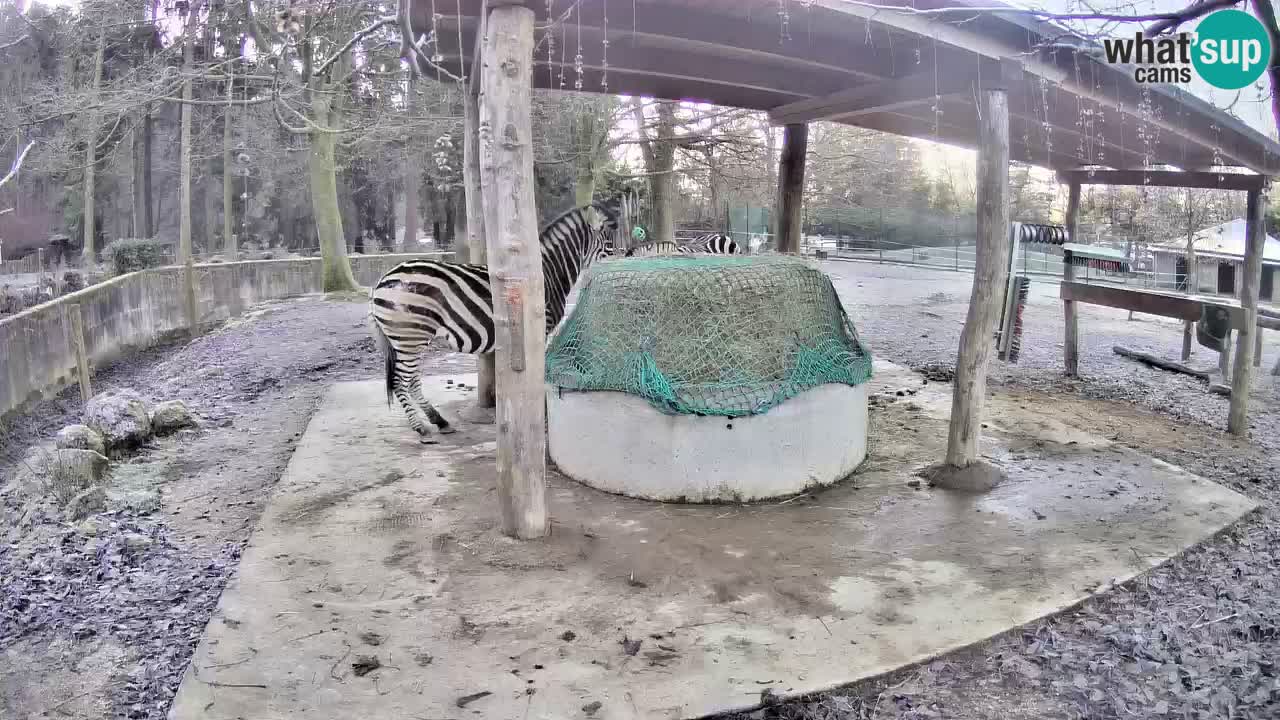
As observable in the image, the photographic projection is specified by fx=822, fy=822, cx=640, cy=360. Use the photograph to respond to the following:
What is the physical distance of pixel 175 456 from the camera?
6602 millimetres

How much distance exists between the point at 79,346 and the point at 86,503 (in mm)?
5540

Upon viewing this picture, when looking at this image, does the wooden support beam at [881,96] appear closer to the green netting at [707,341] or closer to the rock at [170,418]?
the green netting at [707,341]

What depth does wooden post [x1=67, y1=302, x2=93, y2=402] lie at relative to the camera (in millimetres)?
9672

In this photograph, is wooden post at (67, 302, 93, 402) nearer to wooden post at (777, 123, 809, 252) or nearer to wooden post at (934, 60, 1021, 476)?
wooden post at (777, 123, 809, 252)

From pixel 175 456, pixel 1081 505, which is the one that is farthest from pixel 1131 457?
pixel 175 456

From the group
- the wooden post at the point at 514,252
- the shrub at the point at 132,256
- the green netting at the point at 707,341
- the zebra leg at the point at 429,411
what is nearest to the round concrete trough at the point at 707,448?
→ the green netting at the point at 707,341

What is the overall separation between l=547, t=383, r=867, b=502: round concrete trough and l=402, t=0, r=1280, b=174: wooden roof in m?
2.19

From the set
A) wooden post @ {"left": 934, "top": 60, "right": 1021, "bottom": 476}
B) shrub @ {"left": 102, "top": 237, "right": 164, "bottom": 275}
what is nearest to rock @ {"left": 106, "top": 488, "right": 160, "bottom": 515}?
wooden post @ {"left": 934, "top": 60, "right": 1021, "bottom": 476}

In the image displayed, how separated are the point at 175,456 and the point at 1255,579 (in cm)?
718

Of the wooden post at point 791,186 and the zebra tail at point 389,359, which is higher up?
the wooden post at point 791,186

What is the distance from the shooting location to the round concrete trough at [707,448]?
498cm

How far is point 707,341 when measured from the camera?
513 cm

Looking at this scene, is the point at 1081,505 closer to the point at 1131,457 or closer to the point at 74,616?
the point at 1131,457

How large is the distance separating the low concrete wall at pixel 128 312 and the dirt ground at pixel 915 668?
57 cm
